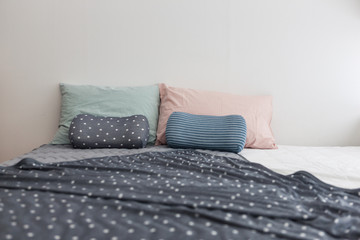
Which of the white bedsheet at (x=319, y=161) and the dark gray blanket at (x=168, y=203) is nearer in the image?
the dark gray blanket at (x=168, y=203)

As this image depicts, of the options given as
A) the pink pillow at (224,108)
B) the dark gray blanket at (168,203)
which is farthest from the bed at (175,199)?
the pink pillow at (224,108)

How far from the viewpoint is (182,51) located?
2182 mm

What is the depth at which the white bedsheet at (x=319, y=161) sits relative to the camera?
4.21 feet

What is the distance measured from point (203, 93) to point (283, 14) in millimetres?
800

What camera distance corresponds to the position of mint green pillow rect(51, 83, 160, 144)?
199 cm

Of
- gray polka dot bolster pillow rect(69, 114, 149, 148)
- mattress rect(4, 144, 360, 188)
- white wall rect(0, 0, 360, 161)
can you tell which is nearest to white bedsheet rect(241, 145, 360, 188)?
mattress rect(4, 144, 360, 188)

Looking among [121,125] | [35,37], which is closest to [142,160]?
[121,125]

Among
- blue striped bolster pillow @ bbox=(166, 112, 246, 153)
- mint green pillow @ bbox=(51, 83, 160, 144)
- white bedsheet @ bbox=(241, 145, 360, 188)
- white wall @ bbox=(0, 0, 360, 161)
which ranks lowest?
white bedsheet @ bbox=(241, 145, 360, 188)

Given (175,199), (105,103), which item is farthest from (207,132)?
(175,199)

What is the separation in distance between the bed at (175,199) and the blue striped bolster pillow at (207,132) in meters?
0.23

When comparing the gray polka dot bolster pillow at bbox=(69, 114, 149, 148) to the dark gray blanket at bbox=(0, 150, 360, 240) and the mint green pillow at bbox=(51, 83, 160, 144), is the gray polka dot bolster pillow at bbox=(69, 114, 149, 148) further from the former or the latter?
the dark gray blanket at bbox=(0, 150, 360, 240)

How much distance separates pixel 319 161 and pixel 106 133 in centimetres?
115

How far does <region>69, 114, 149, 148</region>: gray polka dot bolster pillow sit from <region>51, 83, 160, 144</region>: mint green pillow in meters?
0.16

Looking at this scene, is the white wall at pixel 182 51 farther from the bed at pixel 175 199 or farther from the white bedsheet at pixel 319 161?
the bed at pixel 175 199
